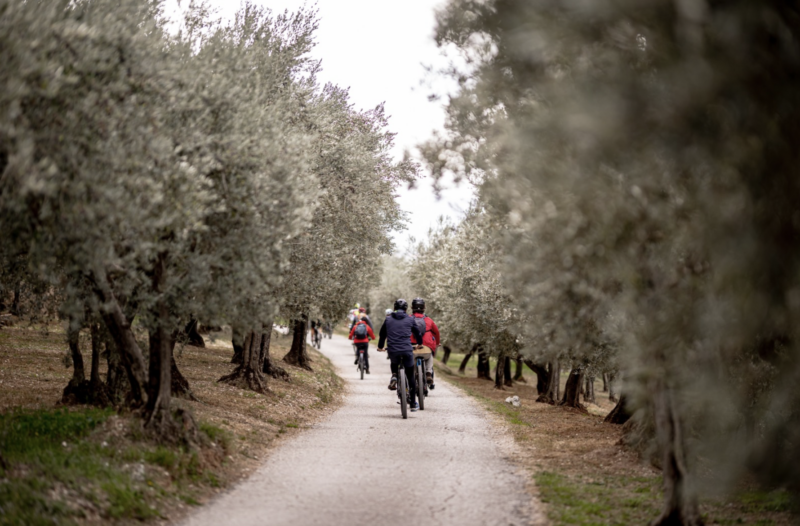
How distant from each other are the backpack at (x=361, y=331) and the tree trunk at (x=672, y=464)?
22.5m

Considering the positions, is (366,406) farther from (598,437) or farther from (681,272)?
(681,272)

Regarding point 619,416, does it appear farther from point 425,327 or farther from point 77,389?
point 77,389

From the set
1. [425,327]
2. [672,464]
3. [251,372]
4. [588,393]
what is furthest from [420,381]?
[588,393]

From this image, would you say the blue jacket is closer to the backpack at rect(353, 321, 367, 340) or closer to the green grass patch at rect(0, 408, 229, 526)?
the green grass patch at rect(0, 408, 229, 526)

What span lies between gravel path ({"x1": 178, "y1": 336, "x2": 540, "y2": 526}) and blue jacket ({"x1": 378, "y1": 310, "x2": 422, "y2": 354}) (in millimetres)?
1736

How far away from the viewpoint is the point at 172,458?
951cm

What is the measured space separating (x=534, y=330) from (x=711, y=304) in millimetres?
4167

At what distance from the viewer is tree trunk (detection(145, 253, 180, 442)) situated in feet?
33.4

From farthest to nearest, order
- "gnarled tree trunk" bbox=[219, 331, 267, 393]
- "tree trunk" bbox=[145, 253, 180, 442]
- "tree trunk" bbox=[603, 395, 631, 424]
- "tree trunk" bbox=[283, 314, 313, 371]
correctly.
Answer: "tree trunk" bbox=[283, 314, 313, 371]
"gnarled tree trunk" bbox=[219, 331, 267, 393]
"tree trunk" bbox=[603, 395, 631, 424]
"tree trunk" bbox=[145, 253, 180, 442]

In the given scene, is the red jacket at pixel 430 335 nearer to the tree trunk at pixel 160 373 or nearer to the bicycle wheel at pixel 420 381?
the bicycle wheel at pixel 420 381

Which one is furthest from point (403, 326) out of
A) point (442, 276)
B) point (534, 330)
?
point (442, 276)

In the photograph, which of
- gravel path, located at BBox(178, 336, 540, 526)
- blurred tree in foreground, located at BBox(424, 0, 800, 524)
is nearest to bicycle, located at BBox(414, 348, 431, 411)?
gravel path, located at BBox(178, 336, 540, 526)

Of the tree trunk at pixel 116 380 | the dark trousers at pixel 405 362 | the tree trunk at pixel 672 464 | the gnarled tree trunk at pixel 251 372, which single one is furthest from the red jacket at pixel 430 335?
the tree trunk at pixel 672 464

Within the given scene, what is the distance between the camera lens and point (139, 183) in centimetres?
812
